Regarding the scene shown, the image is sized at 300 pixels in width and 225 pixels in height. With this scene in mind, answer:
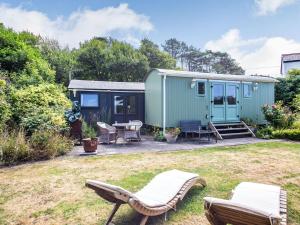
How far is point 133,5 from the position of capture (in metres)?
14.9

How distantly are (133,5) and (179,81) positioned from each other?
20.5 feet

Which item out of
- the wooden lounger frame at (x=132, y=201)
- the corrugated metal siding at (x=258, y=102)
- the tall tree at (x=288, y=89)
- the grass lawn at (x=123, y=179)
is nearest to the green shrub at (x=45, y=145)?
the grass lawn at (x=123, y=179)

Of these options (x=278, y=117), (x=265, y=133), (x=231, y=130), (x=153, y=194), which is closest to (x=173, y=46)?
(x=278, y=117)

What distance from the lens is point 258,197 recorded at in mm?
3525

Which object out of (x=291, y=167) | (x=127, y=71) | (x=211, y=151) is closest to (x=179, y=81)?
(x=211, y=151)

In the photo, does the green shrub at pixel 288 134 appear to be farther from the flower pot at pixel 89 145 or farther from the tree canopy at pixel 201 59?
the tree canopy at pixel 201 59

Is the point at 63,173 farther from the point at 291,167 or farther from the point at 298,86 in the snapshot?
the point at 298,86

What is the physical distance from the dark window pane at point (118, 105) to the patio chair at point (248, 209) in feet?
36.7

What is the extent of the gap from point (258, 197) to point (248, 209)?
1.27 m

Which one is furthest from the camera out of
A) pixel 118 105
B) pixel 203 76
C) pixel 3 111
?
pixel 118 105

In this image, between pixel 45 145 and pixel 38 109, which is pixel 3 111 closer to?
pixel 38 109

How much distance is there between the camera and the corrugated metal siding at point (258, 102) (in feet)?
44.3

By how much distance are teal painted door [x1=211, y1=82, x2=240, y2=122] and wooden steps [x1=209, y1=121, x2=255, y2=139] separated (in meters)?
0.35

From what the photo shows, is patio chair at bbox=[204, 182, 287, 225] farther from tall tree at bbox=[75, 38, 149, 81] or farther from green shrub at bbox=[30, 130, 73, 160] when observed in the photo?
tall tree at bbox=[75, 38, 149, 81]
